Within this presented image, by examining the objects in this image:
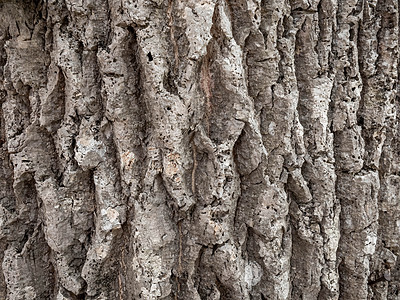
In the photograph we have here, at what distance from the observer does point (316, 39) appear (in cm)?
121

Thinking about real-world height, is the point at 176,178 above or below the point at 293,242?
above

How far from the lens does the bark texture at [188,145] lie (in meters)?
1.08

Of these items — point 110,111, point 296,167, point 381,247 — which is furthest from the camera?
point 381,247

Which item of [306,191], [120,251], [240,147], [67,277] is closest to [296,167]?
[306,191]

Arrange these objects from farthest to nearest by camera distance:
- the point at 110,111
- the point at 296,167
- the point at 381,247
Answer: the point at 381,247, the point at 296,167, the point at 110,111

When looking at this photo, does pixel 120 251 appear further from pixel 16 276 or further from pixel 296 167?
pixel 296 167

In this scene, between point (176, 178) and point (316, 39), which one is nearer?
point (176, 178)

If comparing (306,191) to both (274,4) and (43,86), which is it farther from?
(43,86)

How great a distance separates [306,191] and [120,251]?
61 centimetres

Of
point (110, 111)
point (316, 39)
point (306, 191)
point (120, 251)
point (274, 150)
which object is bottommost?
point (120, 251)

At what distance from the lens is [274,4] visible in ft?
3.72

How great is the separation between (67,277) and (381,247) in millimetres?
1123

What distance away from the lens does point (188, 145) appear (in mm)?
1117

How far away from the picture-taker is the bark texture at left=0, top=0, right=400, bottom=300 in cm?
108
